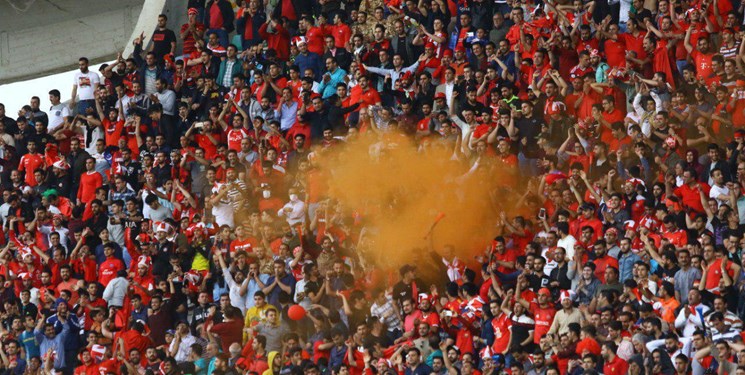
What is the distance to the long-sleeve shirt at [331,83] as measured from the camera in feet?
81.6

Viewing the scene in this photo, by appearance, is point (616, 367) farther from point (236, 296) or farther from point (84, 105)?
point (84, 105)

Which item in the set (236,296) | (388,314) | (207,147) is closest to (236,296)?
(236,296)

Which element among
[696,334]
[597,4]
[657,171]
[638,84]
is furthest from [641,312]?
[597,4]

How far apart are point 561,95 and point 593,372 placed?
5386 millimetres

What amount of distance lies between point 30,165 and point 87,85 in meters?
1.68

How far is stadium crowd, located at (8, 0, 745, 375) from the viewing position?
63.3 feet

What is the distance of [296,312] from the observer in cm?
2134

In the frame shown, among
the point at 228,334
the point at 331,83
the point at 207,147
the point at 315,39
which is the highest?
the point at 315,39

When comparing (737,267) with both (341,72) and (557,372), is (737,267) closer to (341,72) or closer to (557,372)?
(557,372)

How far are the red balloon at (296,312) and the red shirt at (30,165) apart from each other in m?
6.48

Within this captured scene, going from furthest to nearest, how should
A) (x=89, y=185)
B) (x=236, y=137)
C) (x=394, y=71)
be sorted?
(x=89, y=185) < (x=236, y=137) < (x=394, y=71)

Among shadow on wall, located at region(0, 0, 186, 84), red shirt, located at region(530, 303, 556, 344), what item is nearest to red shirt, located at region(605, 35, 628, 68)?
red shirt, located at region(530, 303, 556, 344)

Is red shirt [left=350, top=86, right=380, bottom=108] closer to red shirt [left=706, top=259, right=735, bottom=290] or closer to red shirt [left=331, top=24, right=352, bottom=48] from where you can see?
red shirt [left=331, top=24, right=352, bottom=48]

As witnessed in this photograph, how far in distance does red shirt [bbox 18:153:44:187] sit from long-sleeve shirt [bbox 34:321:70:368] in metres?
3.49
